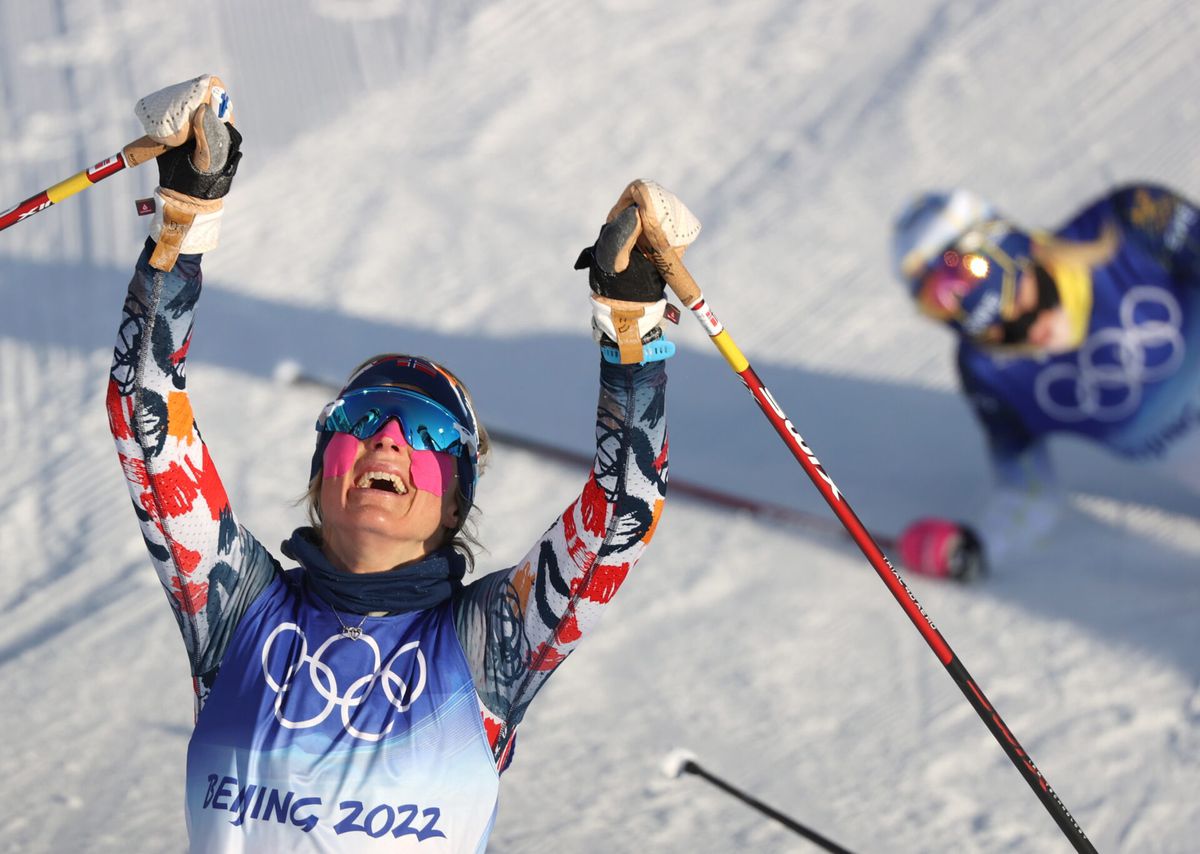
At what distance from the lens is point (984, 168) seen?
6215 mm

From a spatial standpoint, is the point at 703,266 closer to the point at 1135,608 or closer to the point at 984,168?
the point at 984,168

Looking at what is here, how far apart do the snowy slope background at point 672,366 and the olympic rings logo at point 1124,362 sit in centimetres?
50

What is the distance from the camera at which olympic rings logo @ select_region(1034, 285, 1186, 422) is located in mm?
4129

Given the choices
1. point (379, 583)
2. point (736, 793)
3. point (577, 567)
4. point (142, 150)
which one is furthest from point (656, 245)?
point (736, 793)

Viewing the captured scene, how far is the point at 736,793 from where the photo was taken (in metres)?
3.17

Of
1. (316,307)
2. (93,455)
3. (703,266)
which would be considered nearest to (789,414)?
(703,266)

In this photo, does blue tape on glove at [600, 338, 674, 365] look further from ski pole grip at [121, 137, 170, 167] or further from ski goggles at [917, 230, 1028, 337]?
ski goggles at [917, 230, 1028, 337]

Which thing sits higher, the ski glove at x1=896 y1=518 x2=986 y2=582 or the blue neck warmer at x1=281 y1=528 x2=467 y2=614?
the blue neck warmer at x1=281 y1=528 x2=467 y2=614

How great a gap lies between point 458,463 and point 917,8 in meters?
5.50

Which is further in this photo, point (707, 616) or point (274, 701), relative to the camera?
point (707, 616)

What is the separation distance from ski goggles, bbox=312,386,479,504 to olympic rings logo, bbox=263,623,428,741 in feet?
0.91

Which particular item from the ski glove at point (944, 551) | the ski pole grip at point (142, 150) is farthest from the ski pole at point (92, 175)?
the ski glove at point (944, 551)

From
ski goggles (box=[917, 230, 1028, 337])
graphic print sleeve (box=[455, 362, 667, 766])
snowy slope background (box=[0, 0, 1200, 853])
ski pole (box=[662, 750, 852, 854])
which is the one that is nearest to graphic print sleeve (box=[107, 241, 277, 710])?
graphic print sleeve (box=[455, 362, 667, 766])

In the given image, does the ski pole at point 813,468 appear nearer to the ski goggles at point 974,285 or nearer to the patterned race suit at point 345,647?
the patterned race suit at point 345,647
